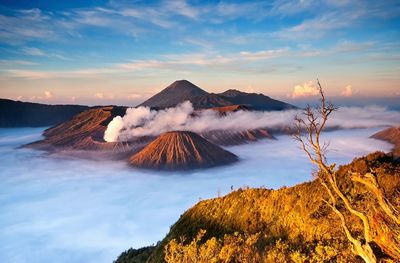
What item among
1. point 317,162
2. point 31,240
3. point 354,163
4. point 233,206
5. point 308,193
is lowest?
point 31,240

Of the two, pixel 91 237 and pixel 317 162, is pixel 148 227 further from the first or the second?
pixel 317 162

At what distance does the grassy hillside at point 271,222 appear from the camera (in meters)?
22.2

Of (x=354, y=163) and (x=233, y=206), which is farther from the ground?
(x=354, y=163)

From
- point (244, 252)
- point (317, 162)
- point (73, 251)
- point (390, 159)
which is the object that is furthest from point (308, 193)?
point (73, 251)

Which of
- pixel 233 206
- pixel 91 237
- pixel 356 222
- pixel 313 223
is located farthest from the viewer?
pixel 91 237

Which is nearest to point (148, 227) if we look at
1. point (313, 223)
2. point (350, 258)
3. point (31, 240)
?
point (31, 240)

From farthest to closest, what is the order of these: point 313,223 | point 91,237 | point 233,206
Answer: point 91,237 → point 233,206 → point 313,223

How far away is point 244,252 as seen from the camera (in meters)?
23.3

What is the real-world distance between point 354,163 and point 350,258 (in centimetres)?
2263

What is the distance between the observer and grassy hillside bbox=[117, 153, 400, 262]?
22234 mm

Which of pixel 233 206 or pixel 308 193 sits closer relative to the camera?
pixel 308 193

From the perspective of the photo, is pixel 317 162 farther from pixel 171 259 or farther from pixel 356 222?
pixel 356 222

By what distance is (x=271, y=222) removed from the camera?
33.6 metres

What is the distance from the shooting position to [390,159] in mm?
35062
